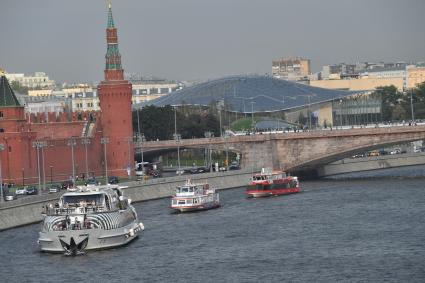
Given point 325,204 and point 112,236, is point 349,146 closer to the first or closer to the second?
point 325,204

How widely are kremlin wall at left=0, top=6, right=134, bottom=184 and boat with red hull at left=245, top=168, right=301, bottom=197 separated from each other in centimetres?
1846

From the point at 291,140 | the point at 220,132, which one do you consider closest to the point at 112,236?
the point at 291,140

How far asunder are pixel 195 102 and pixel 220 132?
3804cm

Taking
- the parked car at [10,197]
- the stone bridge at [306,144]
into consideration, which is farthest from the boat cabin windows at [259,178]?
the parked car at [10,197]

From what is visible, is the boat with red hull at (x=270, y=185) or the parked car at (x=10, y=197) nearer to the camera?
the parked car at (x=10, y=197)

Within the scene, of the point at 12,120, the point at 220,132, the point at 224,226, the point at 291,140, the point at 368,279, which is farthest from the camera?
the point at 220,132

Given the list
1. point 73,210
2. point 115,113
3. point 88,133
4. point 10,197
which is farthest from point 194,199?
point 88,133

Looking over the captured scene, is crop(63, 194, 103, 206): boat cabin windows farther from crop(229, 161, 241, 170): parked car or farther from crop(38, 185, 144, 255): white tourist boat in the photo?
crop(229, 161, 241, 170): parked car

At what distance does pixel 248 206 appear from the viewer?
9800cm

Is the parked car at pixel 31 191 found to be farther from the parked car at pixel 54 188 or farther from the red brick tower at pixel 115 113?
the red brick tower at pixel 115 113

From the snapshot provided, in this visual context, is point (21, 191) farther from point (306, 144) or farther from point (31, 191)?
point (306, 144)

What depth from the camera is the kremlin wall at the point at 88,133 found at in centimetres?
11994

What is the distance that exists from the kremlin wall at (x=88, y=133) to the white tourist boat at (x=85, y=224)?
42146mm

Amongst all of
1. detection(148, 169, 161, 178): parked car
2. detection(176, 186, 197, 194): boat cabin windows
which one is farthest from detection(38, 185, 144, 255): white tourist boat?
detection(148, 169, 161, 178): parked car
